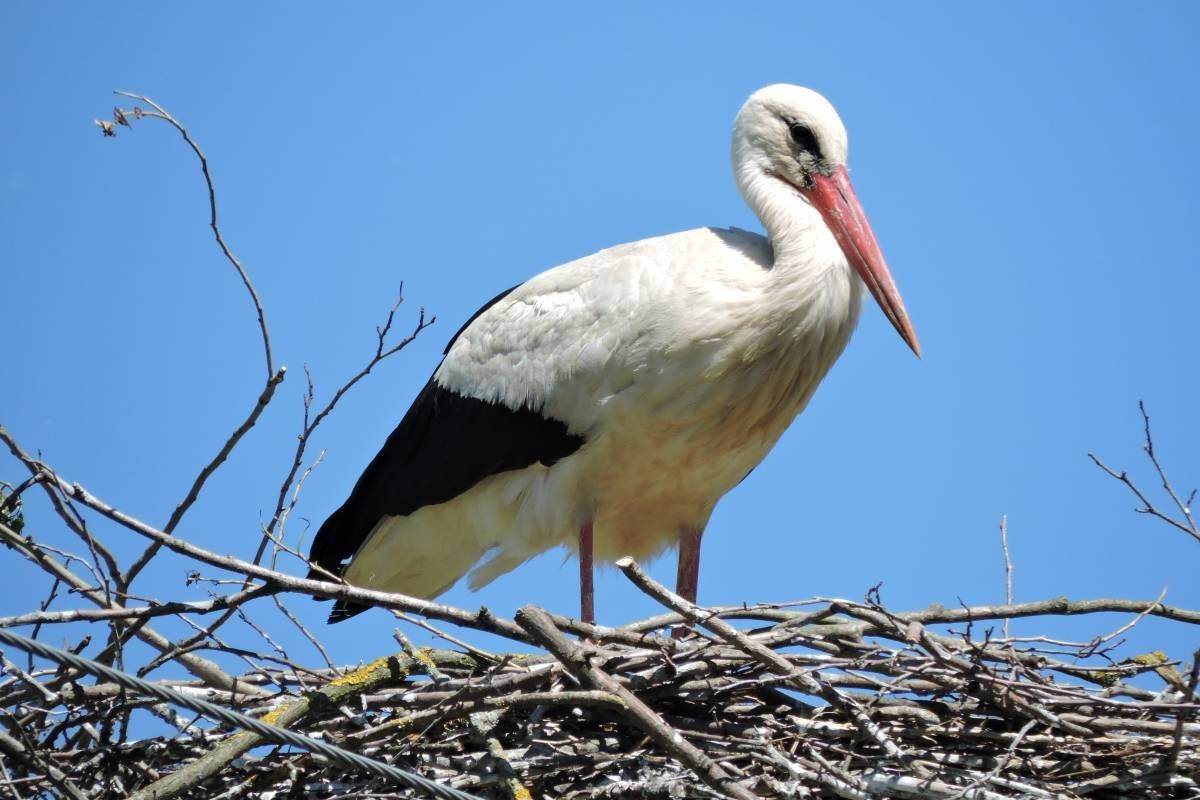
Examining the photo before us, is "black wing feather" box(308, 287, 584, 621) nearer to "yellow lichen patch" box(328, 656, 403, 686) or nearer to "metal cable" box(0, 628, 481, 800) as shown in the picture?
"yellow lichen patch" box(328, 656, 403, 686)

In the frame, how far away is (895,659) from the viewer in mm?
5133

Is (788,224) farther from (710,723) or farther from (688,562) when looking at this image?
(710,723)

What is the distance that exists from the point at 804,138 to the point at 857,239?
1.86 ft

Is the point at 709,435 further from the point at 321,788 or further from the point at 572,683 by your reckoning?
the point at 321,788

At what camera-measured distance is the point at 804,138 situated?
23.6ft

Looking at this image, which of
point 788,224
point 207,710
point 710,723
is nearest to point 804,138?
point 788,224

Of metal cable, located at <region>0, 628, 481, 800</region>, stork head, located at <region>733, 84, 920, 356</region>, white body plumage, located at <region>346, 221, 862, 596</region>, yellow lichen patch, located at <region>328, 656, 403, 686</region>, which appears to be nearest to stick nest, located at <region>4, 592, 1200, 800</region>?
yellow lichen patch, located at <region>328, 656, 403, 686</region>

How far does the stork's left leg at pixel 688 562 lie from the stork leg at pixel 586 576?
20.3 inches

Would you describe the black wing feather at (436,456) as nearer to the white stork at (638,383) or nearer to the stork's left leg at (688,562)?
the white stork at (638,383)

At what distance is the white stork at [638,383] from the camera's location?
659cm

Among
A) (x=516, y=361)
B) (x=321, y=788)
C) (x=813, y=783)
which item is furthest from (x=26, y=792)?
(x=516, y=361)

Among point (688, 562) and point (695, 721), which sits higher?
point (688, 562)

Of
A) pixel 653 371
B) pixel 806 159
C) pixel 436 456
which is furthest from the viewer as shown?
pixel 436 456

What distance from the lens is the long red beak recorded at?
22.1ft
